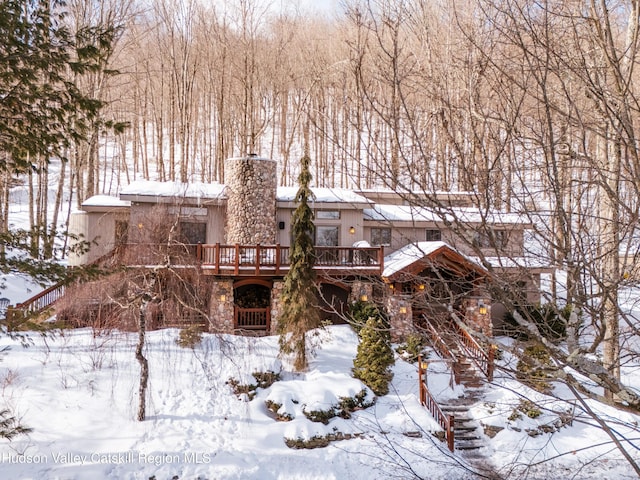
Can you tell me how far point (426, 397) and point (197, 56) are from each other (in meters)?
23.2

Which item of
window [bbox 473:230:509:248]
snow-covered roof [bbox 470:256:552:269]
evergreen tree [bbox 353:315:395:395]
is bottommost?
evergreen tree [bbox 353:315:395:395]

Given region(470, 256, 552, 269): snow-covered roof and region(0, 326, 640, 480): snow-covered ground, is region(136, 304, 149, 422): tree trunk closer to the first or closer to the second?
region(0, 326, 640, 480): snow-covered ground

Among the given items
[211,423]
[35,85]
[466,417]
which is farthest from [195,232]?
[466,417]

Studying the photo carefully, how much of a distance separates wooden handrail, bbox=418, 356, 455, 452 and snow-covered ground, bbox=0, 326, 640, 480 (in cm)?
22

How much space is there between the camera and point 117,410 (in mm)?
9539

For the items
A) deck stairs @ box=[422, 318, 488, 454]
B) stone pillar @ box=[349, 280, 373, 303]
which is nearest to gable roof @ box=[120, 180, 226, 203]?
stone pillar @ box=[349, 280, 373, 303]

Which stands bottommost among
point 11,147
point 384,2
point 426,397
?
point 426,397

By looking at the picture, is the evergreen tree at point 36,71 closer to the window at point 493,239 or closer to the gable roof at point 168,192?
the window at point 493,239

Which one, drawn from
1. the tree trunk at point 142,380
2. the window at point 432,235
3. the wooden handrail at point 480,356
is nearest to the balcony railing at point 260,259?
the tree trunk at point 142,380

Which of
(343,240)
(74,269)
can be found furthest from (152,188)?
(74,269)

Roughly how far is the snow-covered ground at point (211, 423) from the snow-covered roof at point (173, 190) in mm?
5104

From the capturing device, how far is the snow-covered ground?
27.4 feet

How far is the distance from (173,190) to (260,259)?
449 cm

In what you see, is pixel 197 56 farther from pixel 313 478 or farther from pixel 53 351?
pixel 313 478
